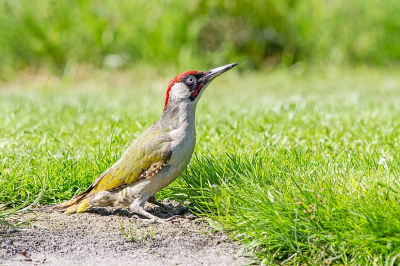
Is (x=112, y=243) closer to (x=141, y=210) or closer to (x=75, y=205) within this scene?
(x=141, y=210)

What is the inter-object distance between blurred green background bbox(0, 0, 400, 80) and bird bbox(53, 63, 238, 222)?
312 inches

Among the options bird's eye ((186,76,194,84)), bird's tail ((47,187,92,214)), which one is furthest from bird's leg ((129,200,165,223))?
bird's eye ((186,76,194,84))

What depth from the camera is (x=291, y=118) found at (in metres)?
7.11

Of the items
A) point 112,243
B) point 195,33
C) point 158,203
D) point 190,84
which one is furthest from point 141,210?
point 195,33

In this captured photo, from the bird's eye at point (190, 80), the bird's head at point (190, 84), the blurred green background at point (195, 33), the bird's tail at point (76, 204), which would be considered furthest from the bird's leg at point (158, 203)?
the blurred green background at point (195, 33)

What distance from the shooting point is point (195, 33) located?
12367 mm

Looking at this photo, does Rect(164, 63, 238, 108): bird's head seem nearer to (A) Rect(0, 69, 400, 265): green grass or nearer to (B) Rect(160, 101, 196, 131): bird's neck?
(B) Rect(160, 101, 196, 131): bird's neck

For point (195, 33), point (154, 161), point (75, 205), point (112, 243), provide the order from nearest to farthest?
point (112, 243) < point (154, 161) < point (75, 205) < point (195, 33)

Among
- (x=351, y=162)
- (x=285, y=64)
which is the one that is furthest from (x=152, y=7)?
(x=351, y=162)

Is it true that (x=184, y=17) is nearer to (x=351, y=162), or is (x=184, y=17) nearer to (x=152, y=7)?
(x=152, y=7)

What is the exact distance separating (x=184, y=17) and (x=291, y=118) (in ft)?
19.6

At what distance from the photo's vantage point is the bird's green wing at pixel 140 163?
4.04 m

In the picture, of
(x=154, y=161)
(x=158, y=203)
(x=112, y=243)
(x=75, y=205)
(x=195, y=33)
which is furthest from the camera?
(x=195, y=33)

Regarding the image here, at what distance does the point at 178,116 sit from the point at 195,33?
8.38m
